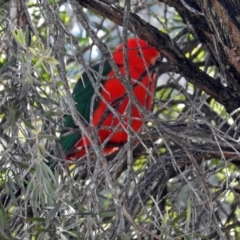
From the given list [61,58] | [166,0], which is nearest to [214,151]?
[166,0]

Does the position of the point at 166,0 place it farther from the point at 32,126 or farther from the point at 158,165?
the point at 32,126

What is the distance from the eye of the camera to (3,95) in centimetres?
134

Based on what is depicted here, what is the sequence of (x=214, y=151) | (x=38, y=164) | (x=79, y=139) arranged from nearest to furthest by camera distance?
(x=38, y=164)
(x=214, y=151)
(x=79, y=139)

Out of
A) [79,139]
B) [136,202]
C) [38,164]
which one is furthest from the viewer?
[79,139]

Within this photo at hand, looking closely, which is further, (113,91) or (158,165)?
(113,91)

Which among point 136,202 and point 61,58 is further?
point 136,202

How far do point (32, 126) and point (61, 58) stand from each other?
221 mm

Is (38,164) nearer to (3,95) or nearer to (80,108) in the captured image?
(3,95)

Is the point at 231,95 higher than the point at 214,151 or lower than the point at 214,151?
higher

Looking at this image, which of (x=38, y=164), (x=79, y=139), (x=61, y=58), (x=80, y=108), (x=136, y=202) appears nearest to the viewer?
(x=38, y=164)

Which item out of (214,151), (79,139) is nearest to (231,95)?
(214,151)

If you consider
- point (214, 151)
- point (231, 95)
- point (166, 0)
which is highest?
point (166, 0)

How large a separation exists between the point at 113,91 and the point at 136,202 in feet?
4.68

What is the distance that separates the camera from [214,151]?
1.85m
